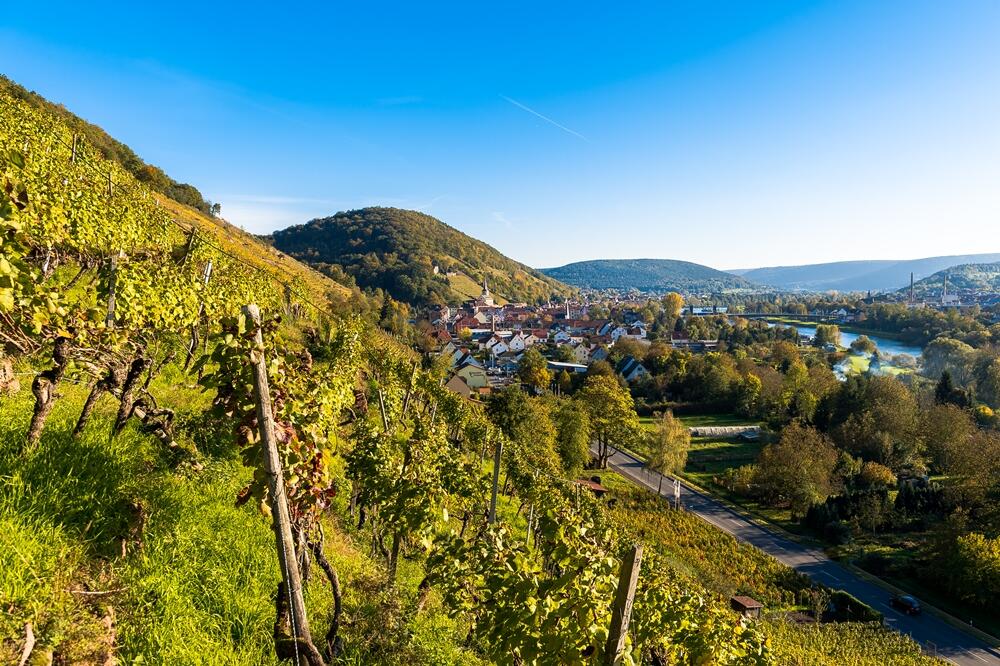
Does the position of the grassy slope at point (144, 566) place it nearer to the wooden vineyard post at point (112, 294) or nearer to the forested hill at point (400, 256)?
the wooden vineyard post at point (112, 294)

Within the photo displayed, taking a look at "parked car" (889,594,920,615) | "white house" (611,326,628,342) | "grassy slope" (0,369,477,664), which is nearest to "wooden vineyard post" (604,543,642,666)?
"grassy slope" (0,369,477,664)

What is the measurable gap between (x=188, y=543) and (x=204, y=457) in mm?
1698

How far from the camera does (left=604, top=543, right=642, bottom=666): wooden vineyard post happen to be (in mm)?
2367

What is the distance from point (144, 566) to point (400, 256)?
502 feet

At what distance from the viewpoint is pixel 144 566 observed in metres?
3.74

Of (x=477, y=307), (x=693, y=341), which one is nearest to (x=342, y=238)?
(x=477, y=307)

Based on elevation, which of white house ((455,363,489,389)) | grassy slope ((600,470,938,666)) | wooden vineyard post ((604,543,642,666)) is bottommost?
grassy slope ((600,470,938,666))

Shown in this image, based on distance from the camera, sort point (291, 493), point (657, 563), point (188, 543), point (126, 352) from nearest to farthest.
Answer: point (291, 493) < point (188, 543) < point (126, 352) < point (657, 563)

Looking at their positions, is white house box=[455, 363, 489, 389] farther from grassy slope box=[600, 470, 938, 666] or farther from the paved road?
grassy slope box=[600, 470, 938, 666]

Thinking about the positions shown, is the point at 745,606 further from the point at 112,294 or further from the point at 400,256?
the point at 400,256

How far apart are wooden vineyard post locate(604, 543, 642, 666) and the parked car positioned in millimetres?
29701

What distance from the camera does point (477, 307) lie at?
413 feet

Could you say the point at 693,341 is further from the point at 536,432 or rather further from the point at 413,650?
the point at 413,650

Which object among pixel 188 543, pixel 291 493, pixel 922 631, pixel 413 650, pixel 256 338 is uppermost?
pixel 256 338
